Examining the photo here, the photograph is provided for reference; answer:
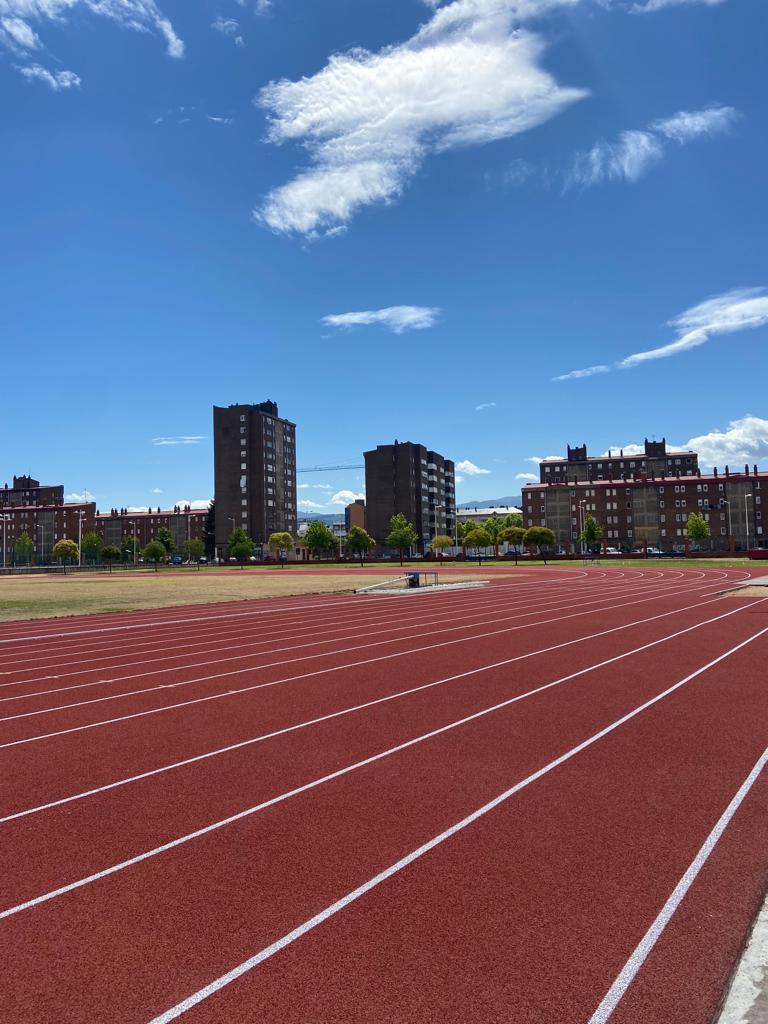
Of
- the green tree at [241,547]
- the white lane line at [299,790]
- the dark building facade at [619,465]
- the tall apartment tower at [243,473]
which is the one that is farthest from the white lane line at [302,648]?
the dark building facade at [619,465]

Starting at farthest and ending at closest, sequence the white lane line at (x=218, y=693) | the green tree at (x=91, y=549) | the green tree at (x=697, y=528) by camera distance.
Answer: the green tree at (x=91, y=549) → the green tree at (x=697, y=528) → the white lane line at (x=218, y=693)

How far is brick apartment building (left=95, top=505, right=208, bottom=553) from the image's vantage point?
181m

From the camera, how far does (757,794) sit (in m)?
7.12

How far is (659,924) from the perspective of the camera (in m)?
4.69

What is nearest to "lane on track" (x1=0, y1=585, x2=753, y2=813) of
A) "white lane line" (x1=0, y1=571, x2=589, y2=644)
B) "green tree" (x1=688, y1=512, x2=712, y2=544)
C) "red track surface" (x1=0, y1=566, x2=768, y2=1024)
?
"red track surface" (x1=0, y1=566, x2=768, y2=1024)

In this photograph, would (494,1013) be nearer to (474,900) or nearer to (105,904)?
(474,900)

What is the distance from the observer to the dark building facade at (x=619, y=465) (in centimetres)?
16550

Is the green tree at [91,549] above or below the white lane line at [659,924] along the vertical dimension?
above

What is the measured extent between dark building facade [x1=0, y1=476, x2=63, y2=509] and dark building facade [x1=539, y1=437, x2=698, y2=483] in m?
118

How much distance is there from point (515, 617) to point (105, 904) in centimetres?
2088

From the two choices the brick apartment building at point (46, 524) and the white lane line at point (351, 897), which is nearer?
the white lane line at point (351, 897)

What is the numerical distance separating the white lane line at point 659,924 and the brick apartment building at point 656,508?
408ft

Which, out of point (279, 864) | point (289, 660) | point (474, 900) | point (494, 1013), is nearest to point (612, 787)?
point (474, 900)

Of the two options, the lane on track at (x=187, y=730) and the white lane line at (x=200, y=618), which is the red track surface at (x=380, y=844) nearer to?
the lane on track at (x=187, y=730)
